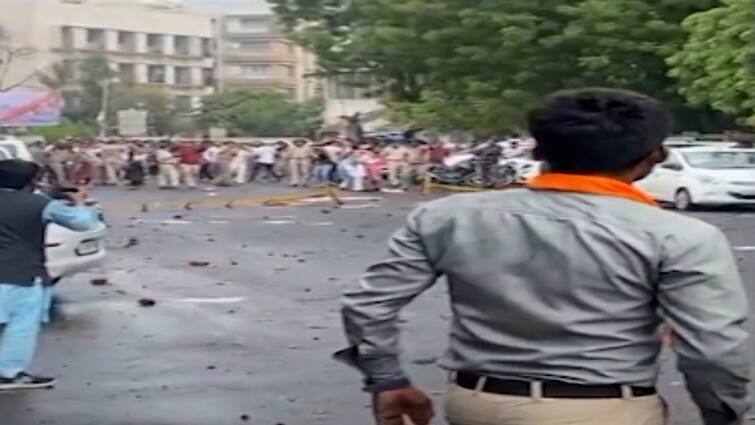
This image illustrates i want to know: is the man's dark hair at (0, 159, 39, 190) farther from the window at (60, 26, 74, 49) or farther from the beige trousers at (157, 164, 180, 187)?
the window at (60, 26, 74, 49)

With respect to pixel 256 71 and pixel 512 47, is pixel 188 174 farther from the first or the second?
pixel 256 71

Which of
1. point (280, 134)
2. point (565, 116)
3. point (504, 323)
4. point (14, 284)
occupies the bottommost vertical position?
point (280, 134)

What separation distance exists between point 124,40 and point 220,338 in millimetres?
105461

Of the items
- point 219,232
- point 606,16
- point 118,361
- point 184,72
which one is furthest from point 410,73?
point 184,72

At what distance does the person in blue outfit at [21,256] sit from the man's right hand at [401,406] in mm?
5929

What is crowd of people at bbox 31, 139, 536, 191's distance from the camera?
46.1 metres

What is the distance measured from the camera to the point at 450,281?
4160mm

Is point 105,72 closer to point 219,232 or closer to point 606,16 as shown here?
point 606,16

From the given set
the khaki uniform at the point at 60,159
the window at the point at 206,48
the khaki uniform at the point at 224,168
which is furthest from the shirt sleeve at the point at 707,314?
the window at the point at 206,48

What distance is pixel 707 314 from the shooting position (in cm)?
381

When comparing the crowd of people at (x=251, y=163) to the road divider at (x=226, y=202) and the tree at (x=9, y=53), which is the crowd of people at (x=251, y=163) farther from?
the tree at (x=9, y=53)

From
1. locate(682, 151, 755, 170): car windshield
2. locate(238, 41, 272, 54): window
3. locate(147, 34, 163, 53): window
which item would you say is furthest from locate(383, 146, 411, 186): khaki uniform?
locate(238, 41, 272, 54): window

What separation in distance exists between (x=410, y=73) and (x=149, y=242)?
3253cm

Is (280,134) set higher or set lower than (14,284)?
Result: lower
